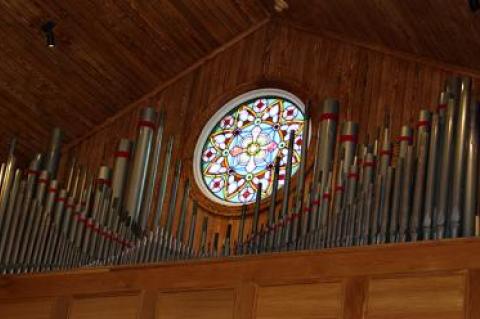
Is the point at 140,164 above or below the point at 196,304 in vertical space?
above

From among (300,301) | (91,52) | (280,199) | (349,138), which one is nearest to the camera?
(300,301)

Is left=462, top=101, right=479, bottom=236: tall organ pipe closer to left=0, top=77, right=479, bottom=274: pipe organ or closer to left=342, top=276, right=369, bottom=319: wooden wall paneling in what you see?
left=0, top=77, right=479, bottom=274: pipe organ

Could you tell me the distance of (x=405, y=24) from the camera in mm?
11469

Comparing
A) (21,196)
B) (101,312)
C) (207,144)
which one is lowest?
(101,312)

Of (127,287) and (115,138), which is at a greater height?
(115,138)

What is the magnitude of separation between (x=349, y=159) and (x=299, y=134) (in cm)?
218

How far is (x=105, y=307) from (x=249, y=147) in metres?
2.87

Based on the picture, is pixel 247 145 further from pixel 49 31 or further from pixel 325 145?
pixel 49 31

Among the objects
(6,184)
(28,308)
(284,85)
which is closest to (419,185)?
(284,85)

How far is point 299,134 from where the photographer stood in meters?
12.7

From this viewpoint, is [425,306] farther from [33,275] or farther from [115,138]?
[115,138]

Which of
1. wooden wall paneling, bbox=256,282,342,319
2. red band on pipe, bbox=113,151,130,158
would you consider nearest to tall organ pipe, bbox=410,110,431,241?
wooden wall paneling, bbox=256,282,342,319

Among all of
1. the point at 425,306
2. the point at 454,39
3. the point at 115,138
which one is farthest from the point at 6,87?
the point at 425,306

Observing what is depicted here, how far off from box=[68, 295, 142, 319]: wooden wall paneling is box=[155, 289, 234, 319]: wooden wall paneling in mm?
305
